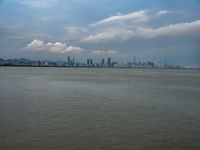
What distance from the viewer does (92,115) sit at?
13.5 metres

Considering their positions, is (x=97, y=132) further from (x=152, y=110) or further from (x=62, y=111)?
→ (x=152, y=110)

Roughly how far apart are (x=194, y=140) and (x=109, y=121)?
151 inches

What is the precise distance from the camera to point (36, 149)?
8172 mm

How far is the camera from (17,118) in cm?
1226

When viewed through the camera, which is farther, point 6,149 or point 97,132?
point 97,132

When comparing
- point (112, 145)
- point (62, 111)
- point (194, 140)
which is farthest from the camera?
point (62, 111)

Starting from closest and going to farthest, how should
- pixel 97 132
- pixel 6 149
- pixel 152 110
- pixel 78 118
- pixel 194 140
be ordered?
pixel 6 149 → pixel 194 140 → pixel 97 132 → pixel 78 118 → pixel 152 110

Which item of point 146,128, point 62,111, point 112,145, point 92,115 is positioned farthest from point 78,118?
point 112,145

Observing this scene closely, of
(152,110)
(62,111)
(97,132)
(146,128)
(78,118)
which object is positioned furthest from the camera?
(152,110)

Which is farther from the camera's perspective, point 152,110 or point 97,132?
point 152,110

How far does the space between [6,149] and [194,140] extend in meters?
6.17

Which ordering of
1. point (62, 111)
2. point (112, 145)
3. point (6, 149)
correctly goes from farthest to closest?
point (62, 111)
point (112, 145)
point (6, 149)

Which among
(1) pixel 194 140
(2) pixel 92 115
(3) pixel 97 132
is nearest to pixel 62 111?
(2) pixel 92 115

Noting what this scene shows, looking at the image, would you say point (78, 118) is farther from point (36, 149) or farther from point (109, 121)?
point (36, 149)
